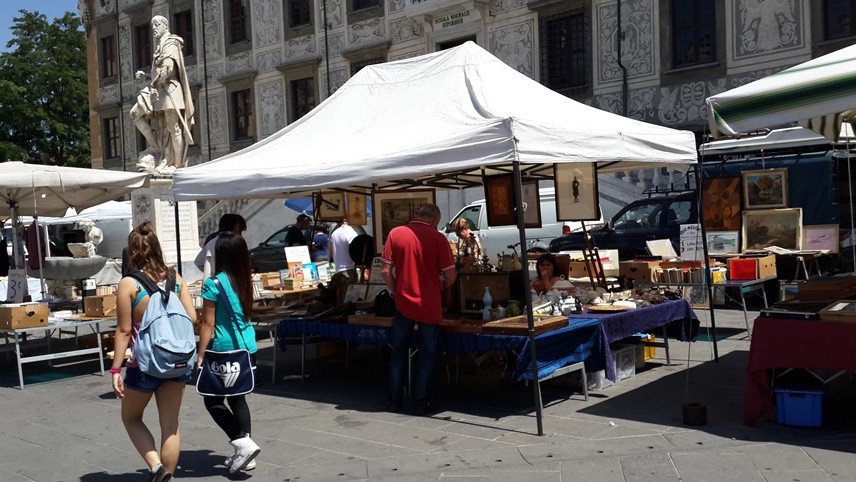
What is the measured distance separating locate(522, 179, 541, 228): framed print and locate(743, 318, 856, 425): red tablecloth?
2.82m

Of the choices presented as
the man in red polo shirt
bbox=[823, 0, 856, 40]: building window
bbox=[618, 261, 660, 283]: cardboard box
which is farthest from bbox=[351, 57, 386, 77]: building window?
the man in red polo shirt

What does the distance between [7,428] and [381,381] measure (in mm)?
3396

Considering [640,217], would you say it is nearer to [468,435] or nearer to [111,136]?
[468,435]

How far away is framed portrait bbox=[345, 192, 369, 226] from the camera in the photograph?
10.3m

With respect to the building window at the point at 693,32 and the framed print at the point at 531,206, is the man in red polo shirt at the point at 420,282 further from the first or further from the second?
the building window at the point at 693,32

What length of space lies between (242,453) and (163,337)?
104 centimetres

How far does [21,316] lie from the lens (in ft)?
30.5

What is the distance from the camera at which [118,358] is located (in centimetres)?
504

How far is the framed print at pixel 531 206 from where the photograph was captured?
344 inches

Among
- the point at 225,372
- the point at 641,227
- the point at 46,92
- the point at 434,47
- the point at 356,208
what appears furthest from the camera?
the point at 46,92

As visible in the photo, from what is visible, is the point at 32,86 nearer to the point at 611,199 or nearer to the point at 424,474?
the point at 611,199

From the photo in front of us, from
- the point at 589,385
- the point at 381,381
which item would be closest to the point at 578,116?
the point at 589,385

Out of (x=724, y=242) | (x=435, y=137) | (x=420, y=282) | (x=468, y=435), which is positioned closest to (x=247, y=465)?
(x=468, y=435)

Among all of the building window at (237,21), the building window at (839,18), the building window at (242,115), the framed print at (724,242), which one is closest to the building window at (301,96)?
the building window at (242,115)
